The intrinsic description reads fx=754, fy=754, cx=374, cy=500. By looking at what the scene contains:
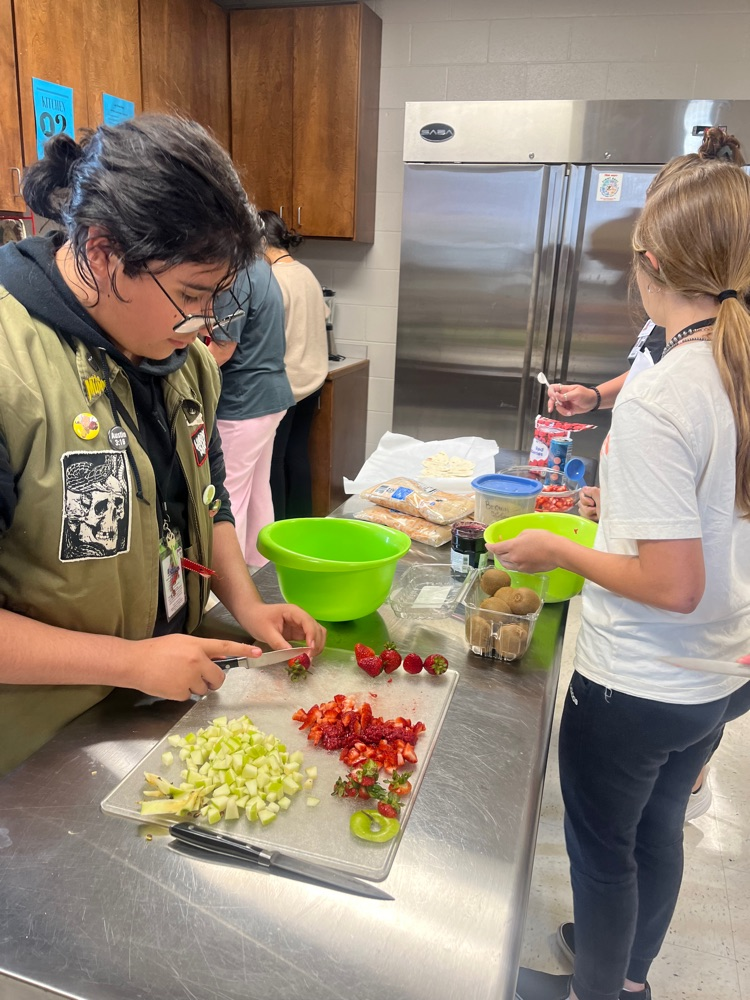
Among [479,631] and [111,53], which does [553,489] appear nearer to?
[479,631]

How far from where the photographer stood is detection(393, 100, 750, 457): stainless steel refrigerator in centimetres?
331

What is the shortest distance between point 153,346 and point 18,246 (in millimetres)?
201

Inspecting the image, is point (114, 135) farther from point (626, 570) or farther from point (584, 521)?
point (584, 521)

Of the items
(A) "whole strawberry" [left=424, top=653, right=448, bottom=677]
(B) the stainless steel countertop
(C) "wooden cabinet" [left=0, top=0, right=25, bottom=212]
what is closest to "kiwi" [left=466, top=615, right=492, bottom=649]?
(A) "whole strawberry" [left=424, top=653, right=448, bottom=677]

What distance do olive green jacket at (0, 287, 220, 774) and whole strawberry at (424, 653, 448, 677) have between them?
42cm

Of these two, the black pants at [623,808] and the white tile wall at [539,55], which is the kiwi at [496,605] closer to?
the black pants at [623,808]

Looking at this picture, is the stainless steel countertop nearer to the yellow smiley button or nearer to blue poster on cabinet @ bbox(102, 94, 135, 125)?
the yellow smiley button

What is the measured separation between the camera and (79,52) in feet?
9.42

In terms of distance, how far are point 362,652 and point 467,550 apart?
0.43m

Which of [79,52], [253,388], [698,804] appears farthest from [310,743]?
[79,52]

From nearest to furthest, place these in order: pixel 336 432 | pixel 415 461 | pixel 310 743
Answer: pixel 310 743, pixel 415 461, pixel 336 432

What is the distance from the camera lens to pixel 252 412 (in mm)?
3018

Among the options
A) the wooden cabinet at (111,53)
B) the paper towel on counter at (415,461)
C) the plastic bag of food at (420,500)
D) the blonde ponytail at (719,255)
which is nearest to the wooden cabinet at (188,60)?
the wooden cabinet at (111,53)

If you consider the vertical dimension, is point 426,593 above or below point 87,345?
below
